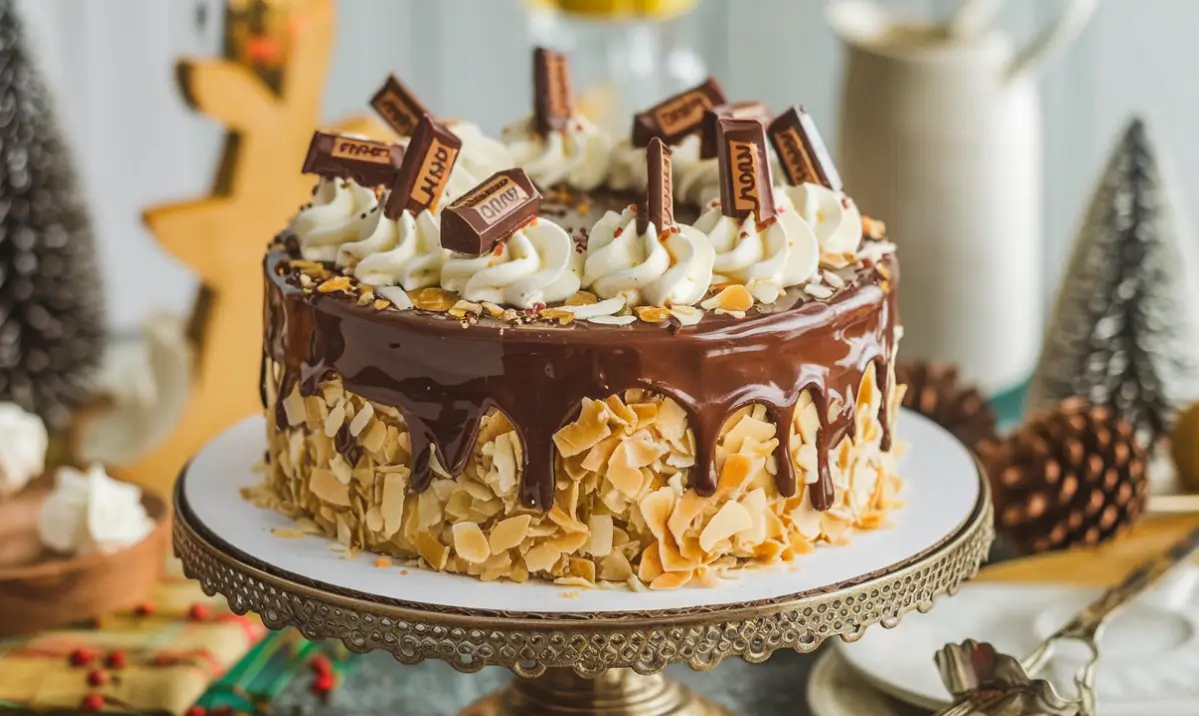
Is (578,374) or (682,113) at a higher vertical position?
(682,113)

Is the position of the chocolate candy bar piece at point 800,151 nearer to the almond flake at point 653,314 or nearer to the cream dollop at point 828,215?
the cream dollop at point 828,215

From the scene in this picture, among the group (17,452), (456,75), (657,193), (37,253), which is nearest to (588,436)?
(657,193)

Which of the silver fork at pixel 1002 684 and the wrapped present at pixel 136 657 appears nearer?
the silver fork at pixel 1002 684

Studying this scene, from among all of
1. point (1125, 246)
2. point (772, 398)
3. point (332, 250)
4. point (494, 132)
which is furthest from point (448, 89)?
point (772, 398)

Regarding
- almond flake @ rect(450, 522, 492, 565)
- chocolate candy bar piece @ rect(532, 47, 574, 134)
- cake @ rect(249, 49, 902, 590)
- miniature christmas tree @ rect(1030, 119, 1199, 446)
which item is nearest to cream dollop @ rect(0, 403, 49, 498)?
cake @ rect(249, 49, 902, 590)

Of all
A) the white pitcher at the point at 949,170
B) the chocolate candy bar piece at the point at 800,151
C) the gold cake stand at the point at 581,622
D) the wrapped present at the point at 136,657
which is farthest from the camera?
the white pitcher at the point at 949,170

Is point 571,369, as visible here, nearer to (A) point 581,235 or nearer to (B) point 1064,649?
(A) point 581,235

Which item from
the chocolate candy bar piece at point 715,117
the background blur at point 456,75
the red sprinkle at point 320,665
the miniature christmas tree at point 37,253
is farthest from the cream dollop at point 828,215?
the background blur at point 456,75
